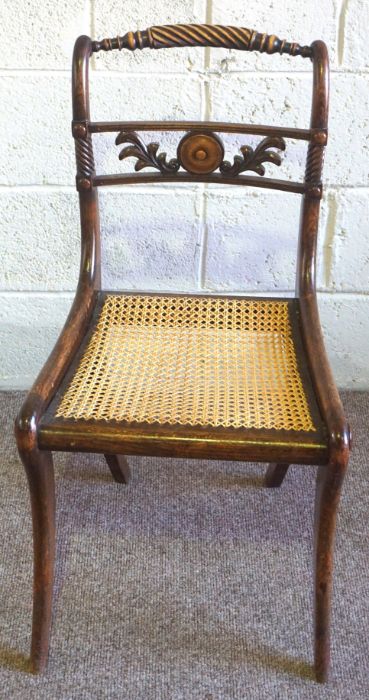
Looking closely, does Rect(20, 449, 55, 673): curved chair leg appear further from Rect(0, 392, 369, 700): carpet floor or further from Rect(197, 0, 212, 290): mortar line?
Rect(197, 0, 212, 290): mortar line

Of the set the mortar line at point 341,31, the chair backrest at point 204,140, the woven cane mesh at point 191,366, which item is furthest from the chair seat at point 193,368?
the mortar line at point 341,31

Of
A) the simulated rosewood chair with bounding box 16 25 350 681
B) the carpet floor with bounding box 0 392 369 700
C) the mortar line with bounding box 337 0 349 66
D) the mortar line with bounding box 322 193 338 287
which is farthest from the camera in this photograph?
the mortar line with bounding box 322 193 338 287

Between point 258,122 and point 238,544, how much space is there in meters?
0.83

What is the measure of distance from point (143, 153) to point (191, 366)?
14.2 inches

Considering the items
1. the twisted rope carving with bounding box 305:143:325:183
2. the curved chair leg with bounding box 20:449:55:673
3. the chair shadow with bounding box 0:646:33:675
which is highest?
→ the twisted rope carving with bounding box 305:143:325:183

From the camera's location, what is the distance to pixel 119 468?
1.55m

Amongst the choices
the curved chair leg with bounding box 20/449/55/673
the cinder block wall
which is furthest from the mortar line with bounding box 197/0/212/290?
the curved chair leg with bounding box 20/449/55/673

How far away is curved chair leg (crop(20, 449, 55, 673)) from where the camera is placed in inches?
42.1

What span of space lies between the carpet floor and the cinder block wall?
1.14 feet

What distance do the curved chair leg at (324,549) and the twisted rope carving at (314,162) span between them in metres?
0.49

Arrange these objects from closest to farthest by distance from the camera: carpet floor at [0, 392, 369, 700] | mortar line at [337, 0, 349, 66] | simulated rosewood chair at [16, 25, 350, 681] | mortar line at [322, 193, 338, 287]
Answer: simulated rosewood chair at [16, 25, 350, 681], carpet floor at [0, 392, 369, 700], mortar line at [337, 0, 349, 66], mortar line at [322, 193, 338, 287]

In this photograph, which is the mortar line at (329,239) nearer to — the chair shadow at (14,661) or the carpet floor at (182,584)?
the carpet floor at (182,584)

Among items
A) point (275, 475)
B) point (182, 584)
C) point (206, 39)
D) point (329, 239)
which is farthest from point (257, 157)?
point (182, 584)

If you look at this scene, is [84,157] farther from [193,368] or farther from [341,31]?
[341,31]
